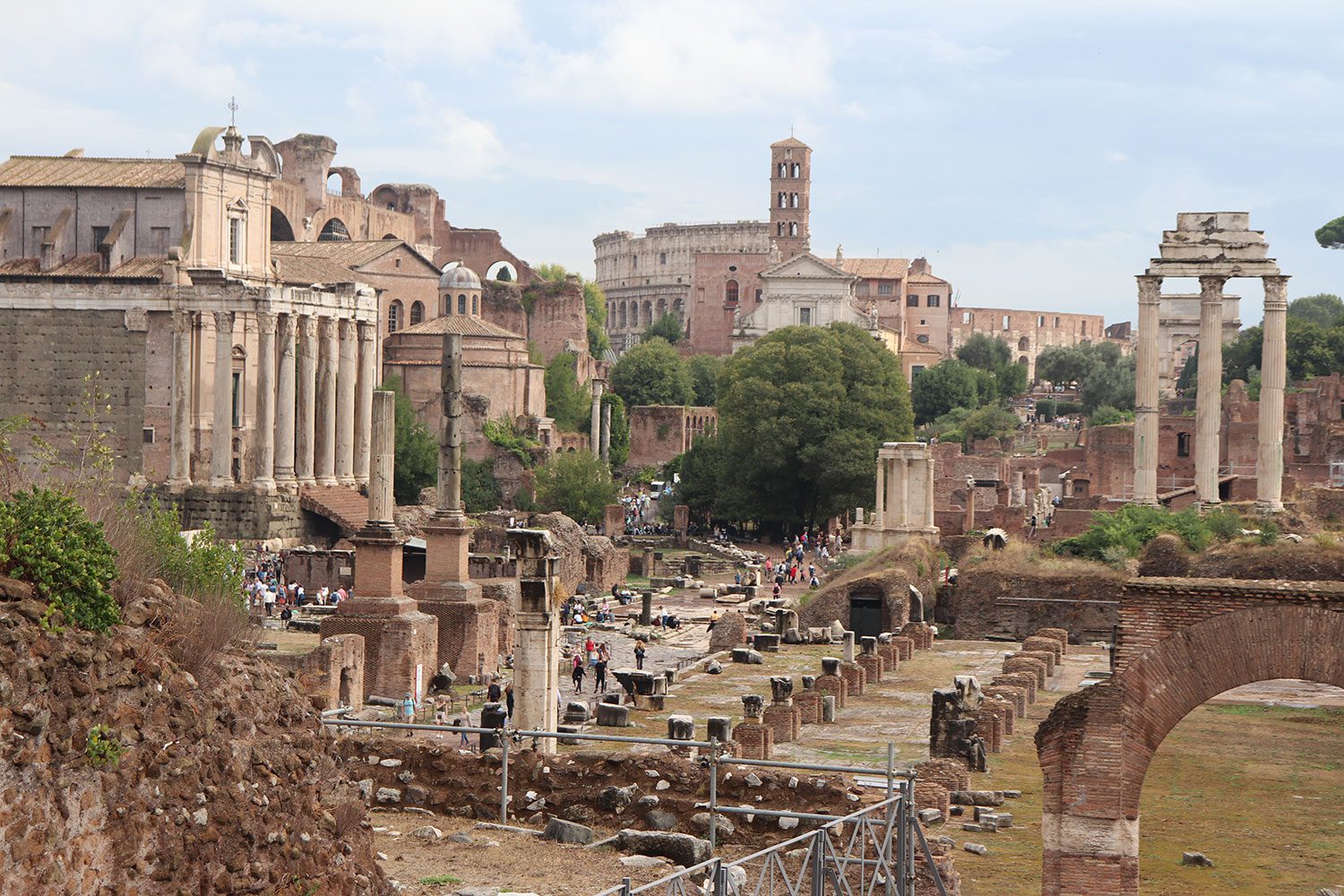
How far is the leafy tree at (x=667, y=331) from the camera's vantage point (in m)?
121

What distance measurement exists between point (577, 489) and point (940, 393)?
3428 cm

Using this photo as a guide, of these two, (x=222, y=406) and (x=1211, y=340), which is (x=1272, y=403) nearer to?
(x=1211, y=340)

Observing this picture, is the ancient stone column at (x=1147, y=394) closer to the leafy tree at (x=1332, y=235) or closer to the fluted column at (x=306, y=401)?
the fluted column at (x=306, y=401)

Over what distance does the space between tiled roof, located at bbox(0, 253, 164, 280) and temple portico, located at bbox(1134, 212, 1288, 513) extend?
81.1 ft

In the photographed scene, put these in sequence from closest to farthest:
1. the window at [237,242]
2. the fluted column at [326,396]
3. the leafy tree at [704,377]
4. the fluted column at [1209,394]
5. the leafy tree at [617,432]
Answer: the fluted column at [1209,394] → the fluted column at [326,396] → the window at [237,242] → the leafy tree at [617,432] → the leafy tree at [704,377]

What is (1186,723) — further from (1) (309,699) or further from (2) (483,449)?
(2) (483,449)

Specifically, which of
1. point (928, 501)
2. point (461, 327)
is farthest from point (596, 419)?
point (928, 501)

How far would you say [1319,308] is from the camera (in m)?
112

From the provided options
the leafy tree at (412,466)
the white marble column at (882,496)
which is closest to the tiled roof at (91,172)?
the leafy tree at (412,466)

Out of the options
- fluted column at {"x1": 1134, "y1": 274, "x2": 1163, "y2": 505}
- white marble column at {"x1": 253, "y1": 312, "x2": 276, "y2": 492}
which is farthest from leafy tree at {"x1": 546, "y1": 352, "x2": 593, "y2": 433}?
fluted column at {"x1": 1134, "y1": 274, "x2": 1163, "y2": 505}

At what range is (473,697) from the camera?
27562 millimetres

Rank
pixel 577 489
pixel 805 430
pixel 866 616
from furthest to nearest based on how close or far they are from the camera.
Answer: pixel 577 489, pixel 805 430, pixel 866 616

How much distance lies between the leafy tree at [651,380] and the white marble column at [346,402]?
3392 centimetres

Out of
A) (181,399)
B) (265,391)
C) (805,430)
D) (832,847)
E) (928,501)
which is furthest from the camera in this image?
(805,430)
